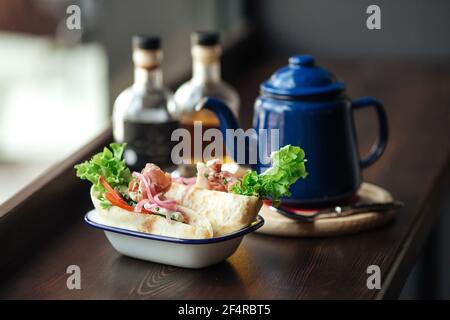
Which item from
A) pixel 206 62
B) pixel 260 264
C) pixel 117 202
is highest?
pixel 206 62

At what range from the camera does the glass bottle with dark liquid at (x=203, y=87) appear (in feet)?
5.22

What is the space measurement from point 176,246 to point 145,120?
1.49 feet

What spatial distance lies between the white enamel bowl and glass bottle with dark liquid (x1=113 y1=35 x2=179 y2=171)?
354 mm

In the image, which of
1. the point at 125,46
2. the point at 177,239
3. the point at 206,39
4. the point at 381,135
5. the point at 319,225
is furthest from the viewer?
the point at 125,46

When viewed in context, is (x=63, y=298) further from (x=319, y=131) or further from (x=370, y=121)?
(x=370, y=121)

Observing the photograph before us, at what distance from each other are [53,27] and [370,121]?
227cm

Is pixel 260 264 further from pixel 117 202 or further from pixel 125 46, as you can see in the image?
pixel 125 46

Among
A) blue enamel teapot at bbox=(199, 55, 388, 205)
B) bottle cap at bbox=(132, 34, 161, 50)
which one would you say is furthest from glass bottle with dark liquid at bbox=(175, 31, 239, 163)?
blue enamel teapot at bbox=(199, 55, 388, 205)

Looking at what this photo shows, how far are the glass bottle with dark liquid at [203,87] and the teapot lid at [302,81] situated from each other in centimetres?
28

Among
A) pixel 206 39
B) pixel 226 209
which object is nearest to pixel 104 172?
pixel 226 209

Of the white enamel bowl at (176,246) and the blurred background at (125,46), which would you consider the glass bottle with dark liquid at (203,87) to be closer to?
the blurred background at (125,46)

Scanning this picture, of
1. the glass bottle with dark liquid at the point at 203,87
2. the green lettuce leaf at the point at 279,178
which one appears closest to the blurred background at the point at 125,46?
the glass bottle with dark liquid at the point at 203,87

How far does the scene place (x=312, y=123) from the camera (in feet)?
4.28

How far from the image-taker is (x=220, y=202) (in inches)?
44.3
